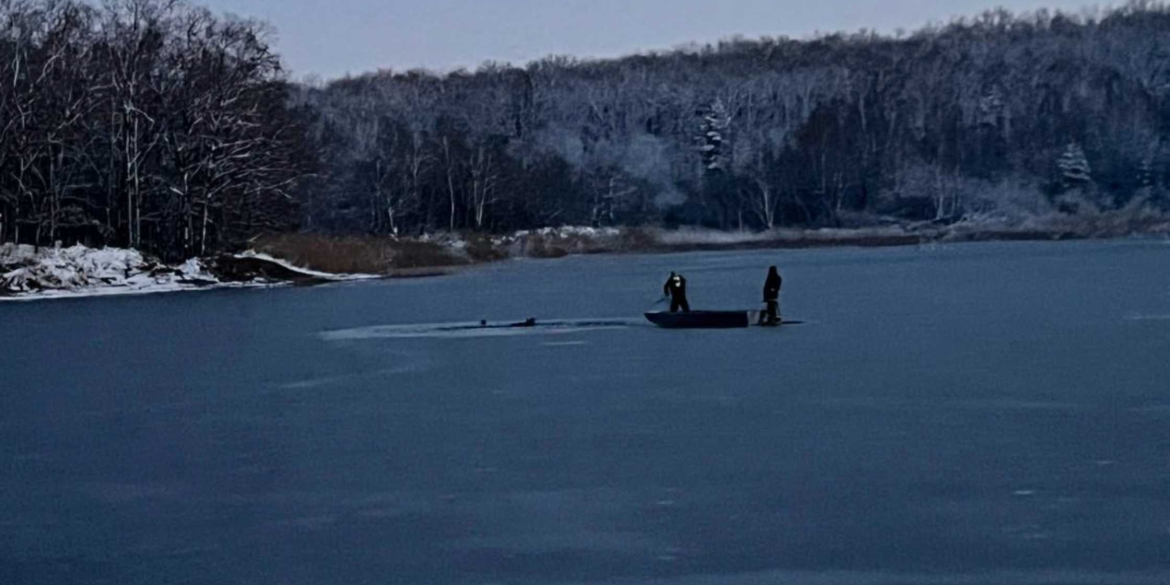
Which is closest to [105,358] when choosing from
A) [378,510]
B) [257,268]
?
[378,510]

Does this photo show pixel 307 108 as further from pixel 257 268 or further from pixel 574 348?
pixel 574 348

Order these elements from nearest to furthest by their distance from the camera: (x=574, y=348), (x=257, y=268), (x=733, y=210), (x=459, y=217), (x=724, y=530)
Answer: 1. (x=724, y=530)
2. (x=574, y=348)
3. (x=257, y=268)
4. (x=459, y=217)
5. (x=733, y=210)

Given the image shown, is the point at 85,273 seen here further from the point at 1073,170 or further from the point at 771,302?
the point at 1073,170

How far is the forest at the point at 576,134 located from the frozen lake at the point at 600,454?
25.2m

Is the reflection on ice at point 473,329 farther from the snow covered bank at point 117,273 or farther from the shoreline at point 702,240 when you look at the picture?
the shoreline at point 702,240

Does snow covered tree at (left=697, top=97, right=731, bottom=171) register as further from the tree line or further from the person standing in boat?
the person standing in boat

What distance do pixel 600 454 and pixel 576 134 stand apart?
107 m

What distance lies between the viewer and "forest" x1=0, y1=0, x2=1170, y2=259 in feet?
167

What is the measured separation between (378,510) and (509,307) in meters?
22.3

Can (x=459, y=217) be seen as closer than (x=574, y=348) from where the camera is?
No

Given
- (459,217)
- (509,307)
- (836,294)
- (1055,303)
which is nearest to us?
→ (1055,303)

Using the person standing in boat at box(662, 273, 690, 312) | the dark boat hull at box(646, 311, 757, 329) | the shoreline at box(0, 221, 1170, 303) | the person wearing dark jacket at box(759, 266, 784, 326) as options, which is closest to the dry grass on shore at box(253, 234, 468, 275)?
the shoreline at box(0, 221, 1170, 303)

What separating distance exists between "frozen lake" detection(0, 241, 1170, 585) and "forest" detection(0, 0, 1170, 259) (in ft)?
82.8

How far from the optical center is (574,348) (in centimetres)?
2289
